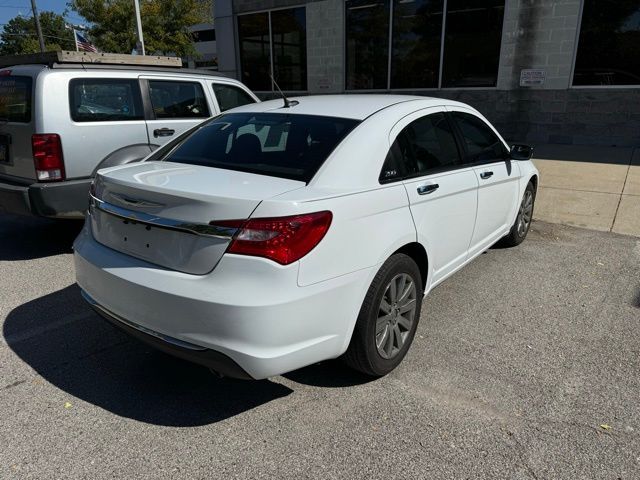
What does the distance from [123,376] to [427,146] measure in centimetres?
241

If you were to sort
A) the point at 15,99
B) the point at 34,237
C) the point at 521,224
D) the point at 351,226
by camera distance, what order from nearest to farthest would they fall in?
the point at 351,226, the point at 15,99, the point at 521,224, the point at 34,237

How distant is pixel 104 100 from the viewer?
5.17m

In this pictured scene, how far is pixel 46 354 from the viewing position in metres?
3.24

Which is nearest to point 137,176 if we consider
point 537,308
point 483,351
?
point 483,351

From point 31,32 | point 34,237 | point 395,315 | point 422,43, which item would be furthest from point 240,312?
point 31,32

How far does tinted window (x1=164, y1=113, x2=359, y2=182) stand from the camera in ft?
9.22

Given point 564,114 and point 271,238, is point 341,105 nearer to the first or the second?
point 271,238

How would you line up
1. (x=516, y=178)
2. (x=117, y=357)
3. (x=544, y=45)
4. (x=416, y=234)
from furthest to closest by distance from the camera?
1. (x=544, y=45)
2. (x=516, y=178)
3. (x=117, y=357)
4. (x=416, y=234)

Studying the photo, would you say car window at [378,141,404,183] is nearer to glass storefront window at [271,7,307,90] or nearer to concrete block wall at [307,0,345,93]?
concrete block wall at [307,0,345,93]

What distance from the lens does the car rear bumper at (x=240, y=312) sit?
2246 mm

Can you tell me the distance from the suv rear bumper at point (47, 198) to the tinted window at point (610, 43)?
1083cm

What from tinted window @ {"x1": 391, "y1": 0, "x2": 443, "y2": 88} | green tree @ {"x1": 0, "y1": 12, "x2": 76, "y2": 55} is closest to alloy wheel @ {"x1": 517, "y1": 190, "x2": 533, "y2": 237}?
tinted window @ {"x1": 391, "y1": 0, "x2": 443, "y2": 88}

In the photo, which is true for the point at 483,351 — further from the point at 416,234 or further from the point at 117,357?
the point at 117,357

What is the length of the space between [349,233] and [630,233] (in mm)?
4962
